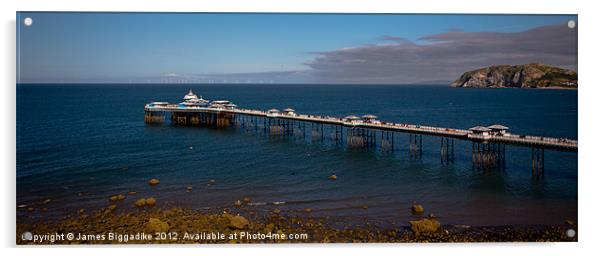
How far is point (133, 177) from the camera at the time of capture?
28938 mm

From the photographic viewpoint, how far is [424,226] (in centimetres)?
1998

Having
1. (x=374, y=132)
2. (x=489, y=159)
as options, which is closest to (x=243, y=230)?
(x=489, y=159)

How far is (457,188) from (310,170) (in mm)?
9027

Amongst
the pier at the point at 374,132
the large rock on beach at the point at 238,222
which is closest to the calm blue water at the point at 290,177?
the pier at the point at 374,132

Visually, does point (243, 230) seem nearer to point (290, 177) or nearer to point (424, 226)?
point (424, 226)

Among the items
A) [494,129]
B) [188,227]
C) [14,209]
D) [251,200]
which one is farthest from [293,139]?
[14,209]

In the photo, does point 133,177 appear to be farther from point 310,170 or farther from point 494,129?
point 494,129

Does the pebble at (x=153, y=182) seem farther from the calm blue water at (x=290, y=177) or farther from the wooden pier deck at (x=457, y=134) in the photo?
the wooden pier deck at (x=457, y=134)

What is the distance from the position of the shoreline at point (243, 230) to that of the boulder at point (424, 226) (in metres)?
0.04

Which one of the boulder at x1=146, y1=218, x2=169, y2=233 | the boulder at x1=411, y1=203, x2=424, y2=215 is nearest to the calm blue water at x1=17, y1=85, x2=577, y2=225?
the boulder at x1=411, y1=203, x2=424, y2=215

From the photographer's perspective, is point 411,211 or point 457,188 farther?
point 457,188

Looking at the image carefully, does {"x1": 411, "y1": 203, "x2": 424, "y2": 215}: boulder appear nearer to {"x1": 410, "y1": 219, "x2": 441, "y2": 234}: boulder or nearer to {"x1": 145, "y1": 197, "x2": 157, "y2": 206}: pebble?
{"x1": 410, "y1": 219, "x2": 441, "y2": 234}: boulder

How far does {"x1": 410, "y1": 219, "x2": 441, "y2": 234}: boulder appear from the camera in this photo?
781 inches
